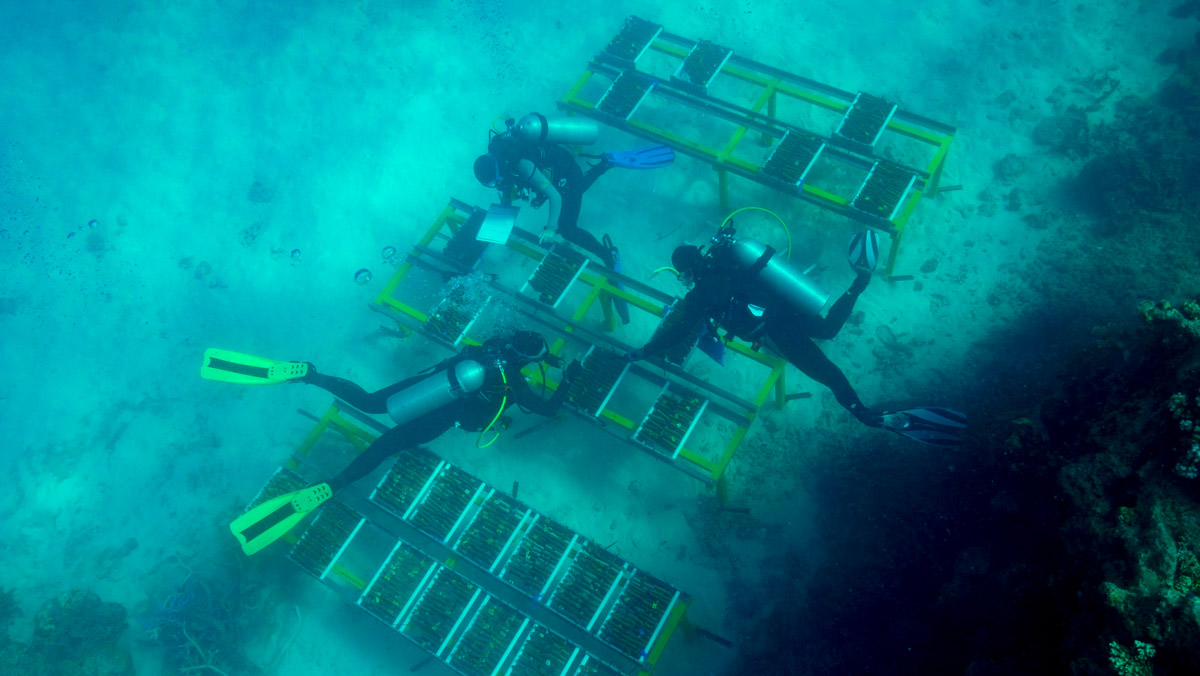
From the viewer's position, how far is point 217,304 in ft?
36.0

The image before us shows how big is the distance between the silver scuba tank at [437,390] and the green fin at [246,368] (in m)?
1.94

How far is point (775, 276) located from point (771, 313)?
477mm

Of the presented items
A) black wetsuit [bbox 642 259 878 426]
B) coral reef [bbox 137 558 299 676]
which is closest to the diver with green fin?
black wetsuit [bbox 642 259 878 426]

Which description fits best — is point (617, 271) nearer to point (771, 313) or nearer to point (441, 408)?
point (771, 313)

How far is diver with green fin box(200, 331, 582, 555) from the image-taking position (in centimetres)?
688

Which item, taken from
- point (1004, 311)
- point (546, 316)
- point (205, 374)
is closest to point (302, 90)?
point (205, 374)

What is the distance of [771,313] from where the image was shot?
271 inches

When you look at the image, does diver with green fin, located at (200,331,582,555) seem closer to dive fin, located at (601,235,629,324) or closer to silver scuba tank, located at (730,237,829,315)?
dive fin, located at (601,235,629,324)

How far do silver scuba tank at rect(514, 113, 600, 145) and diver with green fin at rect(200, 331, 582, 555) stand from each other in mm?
3290

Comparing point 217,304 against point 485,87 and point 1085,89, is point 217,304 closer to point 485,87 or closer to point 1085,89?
point 485,87

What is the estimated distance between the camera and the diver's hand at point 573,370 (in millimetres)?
7621

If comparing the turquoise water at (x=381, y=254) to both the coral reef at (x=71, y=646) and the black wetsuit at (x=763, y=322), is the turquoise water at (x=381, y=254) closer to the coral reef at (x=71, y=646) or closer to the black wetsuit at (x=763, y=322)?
the coral reef at (x=71, y=646)

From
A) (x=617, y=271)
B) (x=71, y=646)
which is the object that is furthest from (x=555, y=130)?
(x=71, y=646)

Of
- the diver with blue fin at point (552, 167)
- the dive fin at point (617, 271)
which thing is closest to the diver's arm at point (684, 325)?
the dive fin at point (617, 271)
